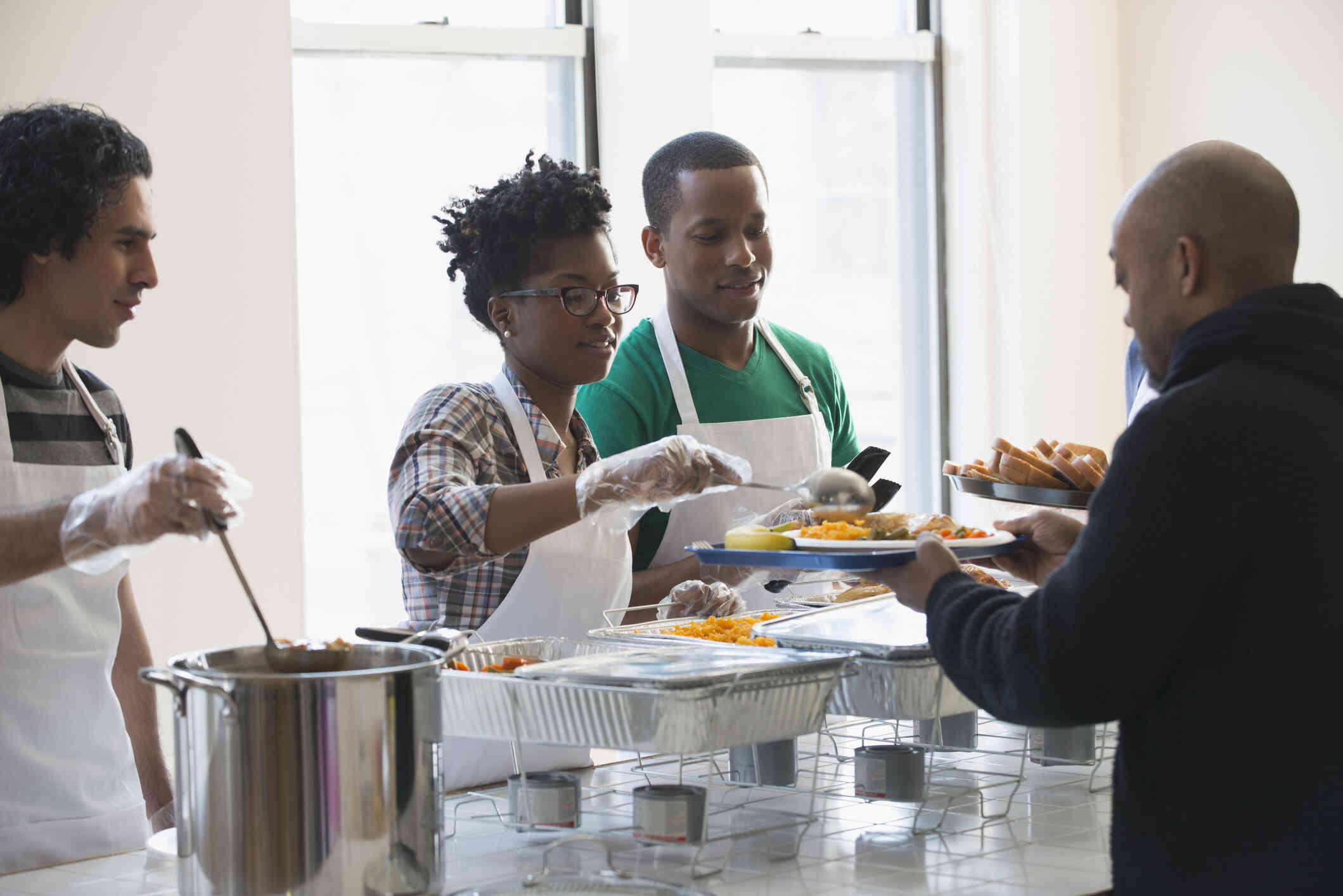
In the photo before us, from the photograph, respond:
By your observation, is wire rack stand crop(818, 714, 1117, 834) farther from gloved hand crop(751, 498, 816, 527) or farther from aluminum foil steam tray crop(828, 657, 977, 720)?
gloved hand crop(751, 498, 816, 527)

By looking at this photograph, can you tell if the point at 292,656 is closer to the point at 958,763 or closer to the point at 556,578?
the point at 556,578

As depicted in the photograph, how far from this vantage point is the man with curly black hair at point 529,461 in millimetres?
1817

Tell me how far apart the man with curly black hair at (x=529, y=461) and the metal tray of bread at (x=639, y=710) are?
0.34 m

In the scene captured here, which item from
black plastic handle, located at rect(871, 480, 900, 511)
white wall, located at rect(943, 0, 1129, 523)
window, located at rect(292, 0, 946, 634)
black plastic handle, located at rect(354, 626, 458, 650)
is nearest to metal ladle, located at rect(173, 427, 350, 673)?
black plastic handle, located at rect(354, 626, 458, 650)

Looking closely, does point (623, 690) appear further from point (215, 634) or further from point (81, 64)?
point (81, 64)

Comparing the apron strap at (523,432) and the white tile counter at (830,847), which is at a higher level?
the apron strap at (523,432)

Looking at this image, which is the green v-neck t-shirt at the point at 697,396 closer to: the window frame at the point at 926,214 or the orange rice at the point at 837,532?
the orange rice at the point at 837,532

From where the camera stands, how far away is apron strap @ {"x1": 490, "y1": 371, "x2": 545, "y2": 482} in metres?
2.07

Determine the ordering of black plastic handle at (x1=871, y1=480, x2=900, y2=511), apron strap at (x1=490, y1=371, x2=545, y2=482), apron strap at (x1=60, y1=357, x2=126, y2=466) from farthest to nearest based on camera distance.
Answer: black plastic handle at (x1=871, y1=480, x2=900, y2=511) < apron strap at (x1=490, y1=371, x2=545, y2=482) < apron strap at (x1=60, y1=357, x2=126, y2=466)

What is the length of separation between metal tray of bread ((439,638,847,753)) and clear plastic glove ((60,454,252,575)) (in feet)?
1.00

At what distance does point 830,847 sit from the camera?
1.52 m

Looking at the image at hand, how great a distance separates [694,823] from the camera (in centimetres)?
142

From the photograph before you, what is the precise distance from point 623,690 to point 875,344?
12.9ft

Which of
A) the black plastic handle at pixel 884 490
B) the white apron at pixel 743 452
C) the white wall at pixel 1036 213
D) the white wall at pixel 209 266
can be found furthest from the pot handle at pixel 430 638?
the white wall at pixel 1036 213
